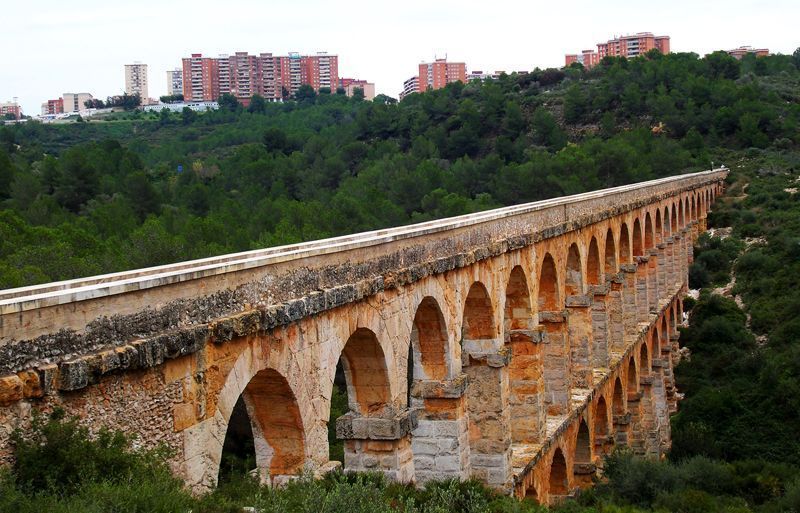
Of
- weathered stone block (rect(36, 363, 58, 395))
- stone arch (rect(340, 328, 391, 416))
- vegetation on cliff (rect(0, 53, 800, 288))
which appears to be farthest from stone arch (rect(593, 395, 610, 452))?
weathered stone block (rect(36, 363, 58, 395))

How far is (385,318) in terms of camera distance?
10836 millimetres

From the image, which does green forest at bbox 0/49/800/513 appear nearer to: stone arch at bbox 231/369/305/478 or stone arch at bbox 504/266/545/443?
stone arch at bbox 231/369/305/478

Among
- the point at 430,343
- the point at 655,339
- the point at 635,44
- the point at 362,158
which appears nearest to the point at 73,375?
the point at 430,343

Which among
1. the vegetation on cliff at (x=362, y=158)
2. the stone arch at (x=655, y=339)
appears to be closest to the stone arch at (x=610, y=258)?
the stone arch at (x=655, y=339)

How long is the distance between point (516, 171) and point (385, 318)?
1471 inches

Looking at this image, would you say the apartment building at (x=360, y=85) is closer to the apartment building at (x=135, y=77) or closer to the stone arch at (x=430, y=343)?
the apartment building at (x=135, y=77)

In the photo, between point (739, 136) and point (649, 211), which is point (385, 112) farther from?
point (649, 211)

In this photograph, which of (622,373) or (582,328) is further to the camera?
(622,373)

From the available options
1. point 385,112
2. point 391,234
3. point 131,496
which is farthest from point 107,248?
point 385,112

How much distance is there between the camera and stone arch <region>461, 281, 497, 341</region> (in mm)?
14867

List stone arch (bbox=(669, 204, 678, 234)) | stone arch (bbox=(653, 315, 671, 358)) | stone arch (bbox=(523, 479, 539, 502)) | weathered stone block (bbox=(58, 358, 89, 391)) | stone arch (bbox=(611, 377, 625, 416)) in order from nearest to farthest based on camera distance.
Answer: weathered stone block (bbox=(58, 358, 89, 391)) < stone arch (bbox=(523, 479, 539, 502)) < stone arch (bbox=(611, 377, 625, 416)) < stone arch (bbox=(653, 315, 671, 358)) < stone arch (bbox=(669, 204, 678, 234))

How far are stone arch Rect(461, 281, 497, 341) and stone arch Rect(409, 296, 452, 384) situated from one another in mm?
1774

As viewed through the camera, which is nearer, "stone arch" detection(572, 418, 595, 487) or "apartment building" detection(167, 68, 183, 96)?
"stone arch" detection(572, 418, 595, 487)

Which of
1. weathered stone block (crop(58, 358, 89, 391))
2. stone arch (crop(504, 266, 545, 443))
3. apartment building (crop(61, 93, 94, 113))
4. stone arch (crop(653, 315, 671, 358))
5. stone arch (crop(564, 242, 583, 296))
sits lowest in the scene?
stone arch (crop(653, 315, 671, 358))
